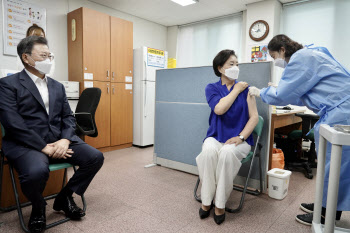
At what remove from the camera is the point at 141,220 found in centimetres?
171

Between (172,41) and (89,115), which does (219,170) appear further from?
(172,41)

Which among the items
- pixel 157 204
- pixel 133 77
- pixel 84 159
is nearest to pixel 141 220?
pixel 157 204

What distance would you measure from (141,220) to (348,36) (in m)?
4.07

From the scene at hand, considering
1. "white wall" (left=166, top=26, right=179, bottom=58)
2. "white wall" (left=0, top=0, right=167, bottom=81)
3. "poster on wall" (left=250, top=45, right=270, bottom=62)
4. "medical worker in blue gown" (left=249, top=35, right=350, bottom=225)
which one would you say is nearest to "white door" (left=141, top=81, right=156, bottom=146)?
"white wall" (left=0, top=0, right=167, bottom=81)

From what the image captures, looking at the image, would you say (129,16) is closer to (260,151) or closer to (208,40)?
(208,40)

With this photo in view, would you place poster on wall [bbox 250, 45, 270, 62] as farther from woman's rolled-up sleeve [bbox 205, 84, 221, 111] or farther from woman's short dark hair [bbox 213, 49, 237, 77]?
woman's rolled-up sleeve [bbox 205, 84, 221, 111]

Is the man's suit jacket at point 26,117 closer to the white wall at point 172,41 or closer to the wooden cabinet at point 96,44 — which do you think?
the wooden cabinet at point 96,44

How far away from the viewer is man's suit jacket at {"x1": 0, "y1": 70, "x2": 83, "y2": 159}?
1.51 meters

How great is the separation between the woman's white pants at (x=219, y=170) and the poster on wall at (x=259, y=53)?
2.98m

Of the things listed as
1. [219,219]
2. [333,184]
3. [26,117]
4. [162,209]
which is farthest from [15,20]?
[333,184]

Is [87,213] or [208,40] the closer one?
[87,213]

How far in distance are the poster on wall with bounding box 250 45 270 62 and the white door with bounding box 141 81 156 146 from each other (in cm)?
193

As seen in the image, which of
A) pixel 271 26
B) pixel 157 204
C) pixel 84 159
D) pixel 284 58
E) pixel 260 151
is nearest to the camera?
pixel 84 159

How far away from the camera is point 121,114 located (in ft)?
13.4
